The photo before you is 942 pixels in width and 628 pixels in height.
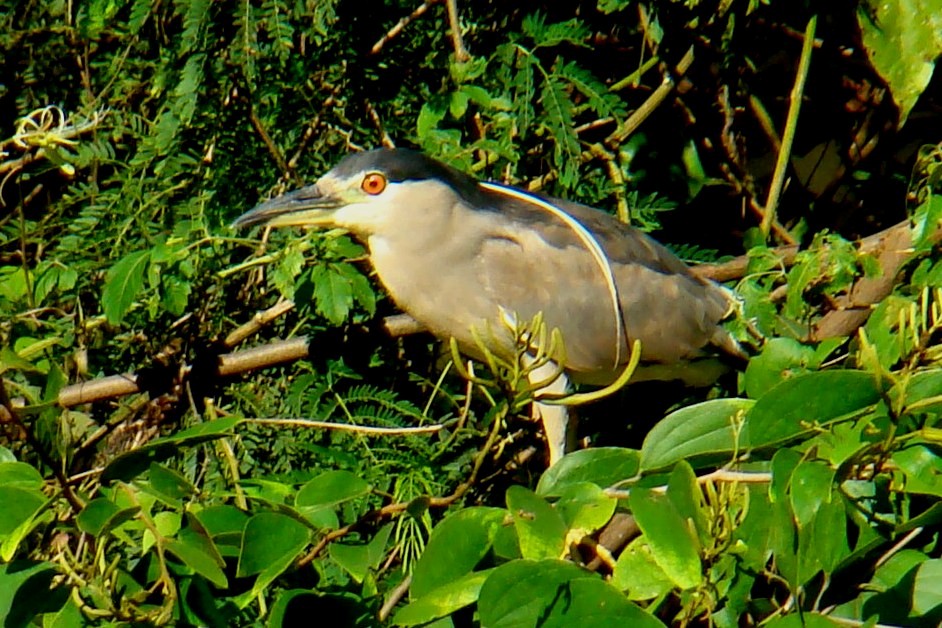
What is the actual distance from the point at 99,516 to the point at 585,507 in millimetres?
491

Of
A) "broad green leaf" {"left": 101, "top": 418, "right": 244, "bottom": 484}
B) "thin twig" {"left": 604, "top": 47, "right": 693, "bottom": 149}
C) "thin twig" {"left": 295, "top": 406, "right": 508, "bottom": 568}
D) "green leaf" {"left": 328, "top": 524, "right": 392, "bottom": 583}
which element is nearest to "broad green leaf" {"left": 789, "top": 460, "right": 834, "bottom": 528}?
"thin twig" {"left": 295, "top": 406, "right": 508, "bottom": 568}

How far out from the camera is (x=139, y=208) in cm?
275

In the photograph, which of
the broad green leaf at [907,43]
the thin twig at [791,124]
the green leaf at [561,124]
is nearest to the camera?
the broad green leaf at [907,43]

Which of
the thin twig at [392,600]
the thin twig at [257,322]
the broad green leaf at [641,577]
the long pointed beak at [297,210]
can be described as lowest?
the thin twig at [257,322]

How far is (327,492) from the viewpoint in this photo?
55.6 inches

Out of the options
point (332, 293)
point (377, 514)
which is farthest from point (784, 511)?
point (332, 293)

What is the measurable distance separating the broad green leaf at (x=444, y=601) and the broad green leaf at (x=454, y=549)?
0.10 ft

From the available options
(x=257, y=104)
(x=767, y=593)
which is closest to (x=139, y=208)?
(x=257, y=104)

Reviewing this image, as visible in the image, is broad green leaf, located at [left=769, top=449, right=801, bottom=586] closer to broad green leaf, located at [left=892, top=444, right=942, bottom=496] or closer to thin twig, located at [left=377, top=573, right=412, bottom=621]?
broad green leaf, located at [left=892, top=444, right=942, bottom=496]

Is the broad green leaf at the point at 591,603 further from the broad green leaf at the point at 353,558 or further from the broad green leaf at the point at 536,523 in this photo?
the broad green leaf at the point at 353,558

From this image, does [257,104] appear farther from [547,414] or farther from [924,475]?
[924,475]

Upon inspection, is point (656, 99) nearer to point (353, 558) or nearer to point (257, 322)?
point (257, 322)

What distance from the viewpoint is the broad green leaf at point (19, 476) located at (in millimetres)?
1374

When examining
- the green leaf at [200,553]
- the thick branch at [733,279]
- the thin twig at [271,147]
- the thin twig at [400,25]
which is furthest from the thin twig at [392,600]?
the thin twig at [400,25]
